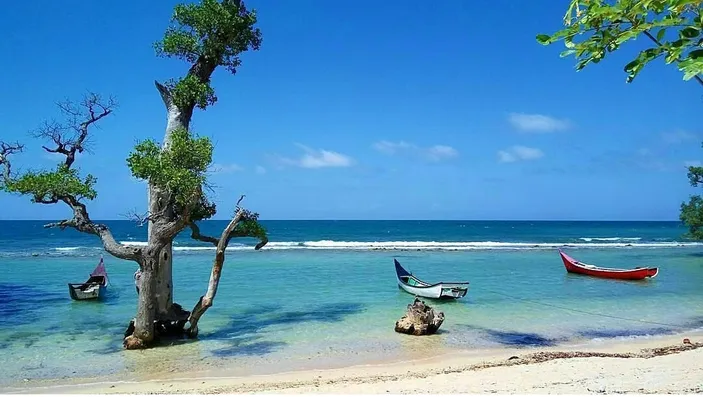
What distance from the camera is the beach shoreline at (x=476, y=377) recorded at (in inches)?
305

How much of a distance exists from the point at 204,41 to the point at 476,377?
9228 millimetres

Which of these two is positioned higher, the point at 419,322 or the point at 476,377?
the point at 419,322

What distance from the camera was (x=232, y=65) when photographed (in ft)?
43.0

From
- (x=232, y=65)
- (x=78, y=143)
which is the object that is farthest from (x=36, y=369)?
(x=232, y=65)

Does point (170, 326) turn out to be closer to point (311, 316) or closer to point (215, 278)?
point (215, 278)

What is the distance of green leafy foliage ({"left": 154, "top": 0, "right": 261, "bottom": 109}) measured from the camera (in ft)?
40.0

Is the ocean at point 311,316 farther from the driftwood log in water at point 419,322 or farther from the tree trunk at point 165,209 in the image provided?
the tree trunk at point 165,209

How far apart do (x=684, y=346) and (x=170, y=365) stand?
33.8 feet

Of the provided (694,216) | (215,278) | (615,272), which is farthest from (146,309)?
(694,216)

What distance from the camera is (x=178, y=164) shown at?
36.4ft

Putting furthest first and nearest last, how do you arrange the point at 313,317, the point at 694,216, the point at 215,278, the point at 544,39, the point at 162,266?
the point at 694,216 < the point at 313,317 < the point at 215,278 < the point at 162,266 < the point at 544,39

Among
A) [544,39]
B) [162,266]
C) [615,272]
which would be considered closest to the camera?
[544,39]

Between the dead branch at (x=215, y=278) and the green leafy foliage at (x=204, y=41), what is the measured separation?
2.62 metres

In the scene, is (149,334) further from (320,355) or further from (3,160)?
(3,160)
